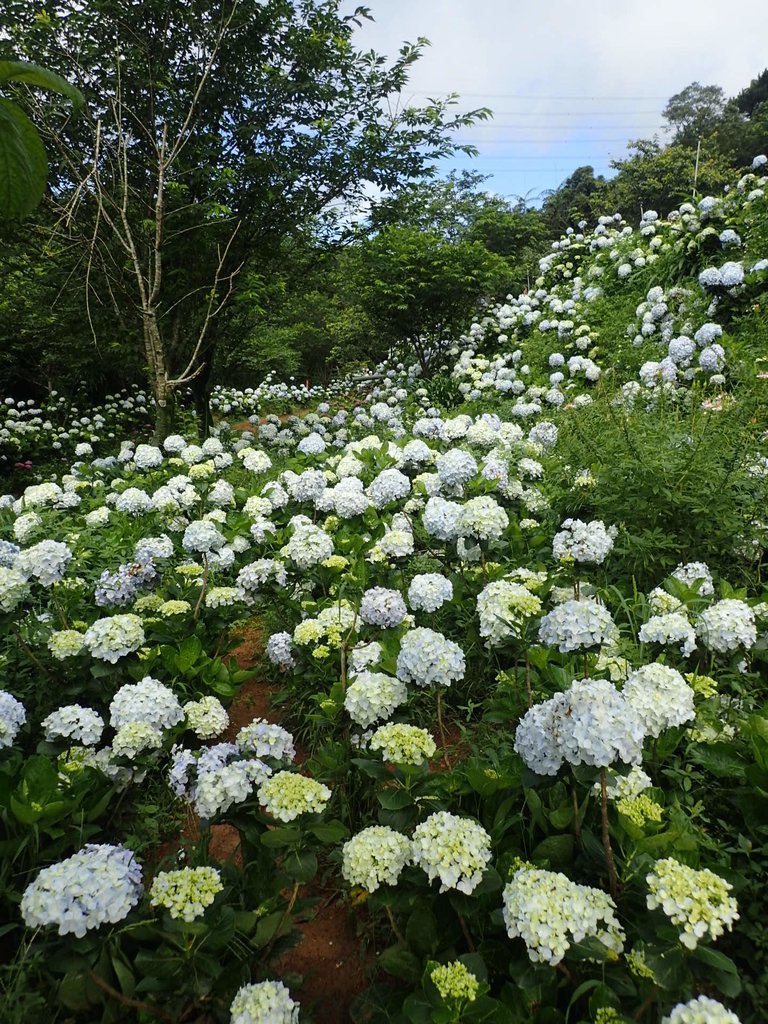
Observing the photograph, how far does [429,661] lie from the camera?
63.7 inches

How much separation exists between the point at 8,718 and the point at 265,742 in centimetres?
79

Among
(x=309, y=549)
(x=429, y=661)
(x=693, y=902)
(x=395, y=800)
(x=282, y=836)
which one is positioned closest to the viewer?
(x=693, y=902)

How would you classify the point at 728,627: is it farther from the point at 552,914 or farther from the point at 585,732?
the point at 552,914

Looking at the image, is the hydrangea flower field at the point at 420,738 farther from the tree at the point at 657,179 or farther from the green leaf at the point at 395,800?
the tree at the point at 657,179

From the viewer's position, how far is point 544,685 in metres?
2.16

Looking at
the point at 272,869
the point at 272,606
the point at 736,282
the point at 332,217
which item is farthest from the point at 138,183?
the point at 272,869

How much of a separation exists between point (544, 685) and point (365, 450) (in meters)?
2.61

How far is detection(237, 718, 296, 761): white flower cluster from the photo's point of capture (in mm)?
1508

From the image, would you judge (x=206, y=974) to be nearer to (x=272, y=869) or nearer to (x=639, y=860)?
(x=272, y=869)

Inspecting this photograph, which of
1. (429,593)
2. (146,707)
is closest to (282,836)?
(146,707)

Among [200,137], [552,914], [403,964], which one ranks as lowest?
[403,964]

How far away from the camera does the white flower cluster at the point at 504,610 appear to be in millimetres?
1777

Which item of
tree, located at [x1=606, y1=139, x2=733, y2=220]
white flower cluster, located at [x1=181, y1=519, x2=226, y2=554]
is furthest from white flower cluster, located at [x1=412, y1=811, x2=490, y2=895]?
tree, located at [x1=606, y1=139, x2=733, y2=220]

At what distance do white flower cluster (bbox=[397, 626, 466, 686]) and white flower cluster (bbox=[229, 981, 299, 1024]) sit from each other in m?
0.74
